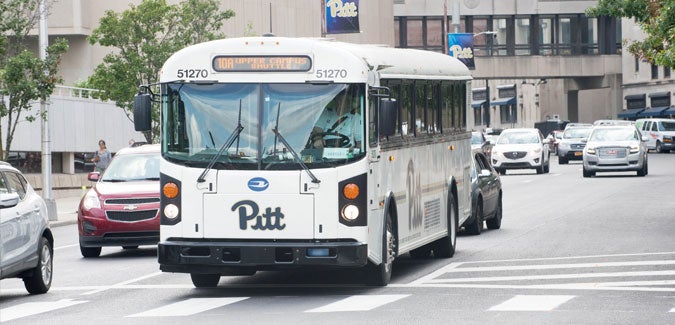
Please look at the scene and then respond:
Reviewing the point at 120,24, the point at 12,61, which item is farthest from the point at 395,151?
the point at 120,24

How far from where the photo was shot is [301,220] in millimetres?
15258

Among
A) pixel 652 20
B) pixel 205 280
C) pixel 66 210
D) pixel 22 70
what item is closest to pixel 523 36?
pixel 66 210

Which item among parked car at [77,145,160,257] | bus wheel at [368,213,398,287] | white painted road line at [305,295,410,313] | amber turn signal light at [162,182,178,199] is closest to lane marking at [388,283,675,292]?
bus wheel at [368,213,398,287]

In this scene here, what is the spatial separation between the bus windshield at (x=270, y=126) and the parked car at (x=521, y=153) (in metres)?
39.4

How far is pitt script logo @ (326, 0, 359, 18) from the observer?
4284cm

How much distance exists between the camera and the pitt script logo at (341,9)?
141 feet

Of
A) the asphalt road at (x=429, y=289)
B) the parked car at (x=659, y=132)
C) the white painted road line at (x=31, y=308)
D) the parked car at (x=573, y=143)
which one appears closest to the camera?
the asphalt road at (x=429, y=289)

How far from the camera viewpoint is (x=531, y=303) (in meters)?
14.4

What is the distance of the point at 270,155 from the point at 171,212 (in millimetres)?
1199

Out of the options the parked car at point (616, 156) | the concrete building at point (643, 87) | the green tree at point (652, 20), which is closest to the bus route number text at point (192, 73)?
the green tree at point (652, 20)

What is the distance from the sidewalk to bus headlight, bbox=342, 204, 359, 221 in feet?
60.3

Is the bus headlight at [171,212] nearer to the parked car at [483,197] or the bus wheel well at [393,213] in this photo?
the bus wheel well at [393,213]

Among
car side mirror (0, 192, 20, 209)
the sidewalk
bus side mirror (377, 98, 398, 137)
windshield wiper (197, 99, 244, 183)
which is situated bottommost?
the sidewalk

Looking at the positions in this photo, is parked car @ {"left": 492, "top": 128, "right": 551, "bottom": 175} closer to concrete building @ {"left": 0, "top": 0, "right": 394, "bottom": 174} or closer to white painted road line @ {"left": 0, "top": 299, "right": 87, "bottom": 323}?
concrete building @ {"left": 0, "top": 0, "right": 394, "bottom": 174}
